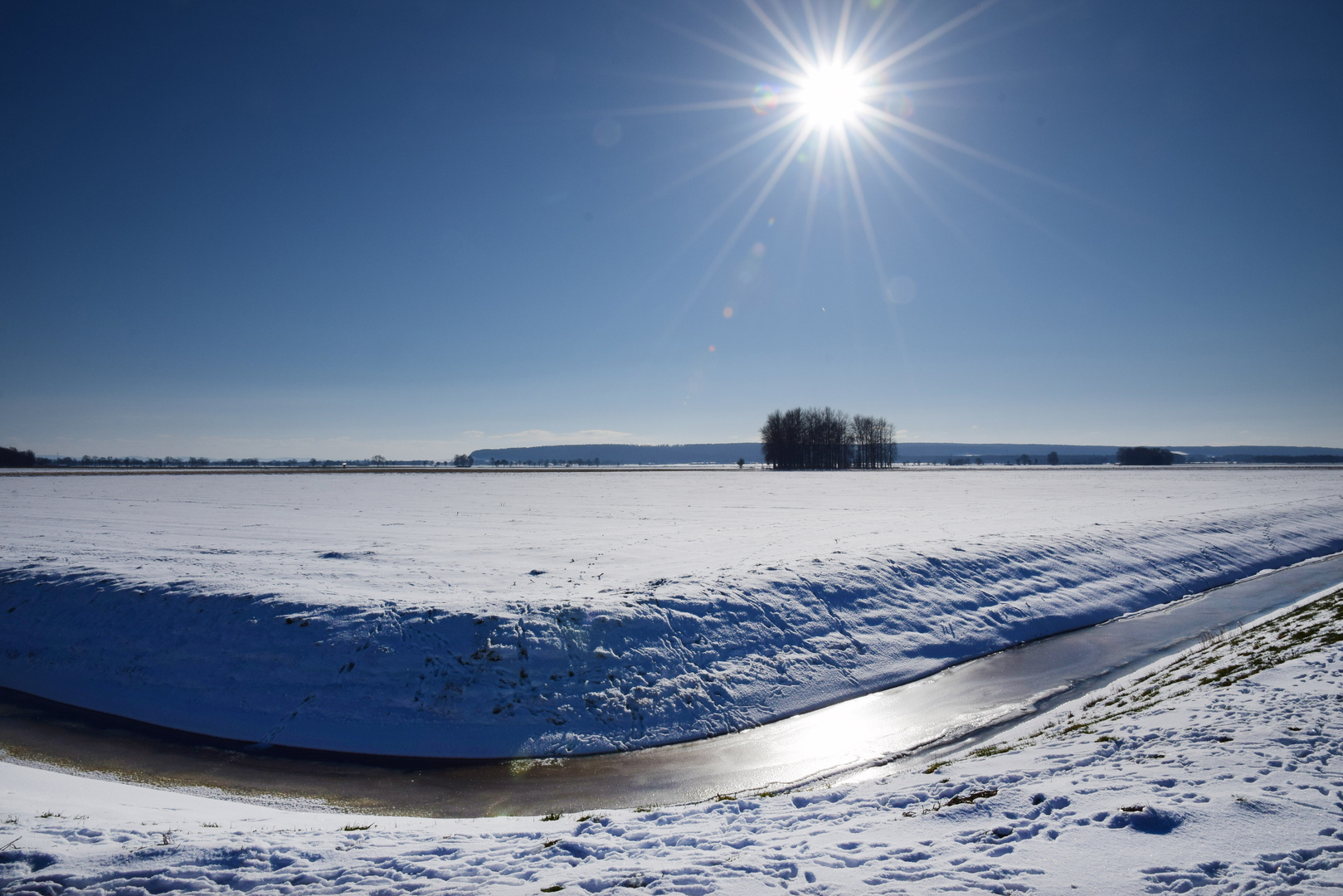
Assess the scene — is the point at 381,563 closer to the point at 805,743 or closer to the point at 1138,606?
the point at 805,743

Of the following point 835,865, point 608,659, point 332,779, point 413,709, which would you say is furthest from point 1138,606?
point 332,779

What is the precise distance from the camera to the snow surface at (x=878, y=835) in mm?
5016

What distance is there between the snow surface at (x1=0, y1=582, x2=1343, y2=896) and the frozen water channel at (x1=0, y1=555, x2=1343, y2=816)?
1.27m

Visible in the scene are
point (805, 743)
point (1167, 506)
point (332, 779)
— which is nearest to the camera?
point (332, 779)

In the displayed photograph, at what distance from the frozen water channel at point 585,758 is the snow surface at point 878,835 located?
4.16 ft

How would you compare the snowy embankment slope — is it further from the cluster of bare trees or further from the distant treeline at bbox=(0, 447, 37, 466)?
the distant treeline at bbox=(0, 447, 37, 466)

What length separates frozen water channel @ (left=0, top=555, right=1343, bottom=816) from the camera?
898 centimetres

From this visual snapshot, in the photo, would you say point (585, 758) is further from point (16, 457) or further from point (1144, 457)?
point (16, 457)

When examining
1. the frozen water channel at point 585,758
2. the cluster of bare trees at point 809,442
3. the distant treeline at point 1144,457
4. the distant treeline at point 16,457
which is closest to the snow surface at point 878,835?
the frozen water channel at point 585,758

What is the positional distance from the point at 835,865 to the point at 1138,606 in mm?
19118

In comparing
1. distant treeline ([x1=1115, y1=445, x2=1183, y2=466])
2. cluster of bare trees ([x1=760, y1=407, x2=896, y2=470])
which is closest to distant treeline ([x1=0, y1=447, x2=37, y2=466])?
cluster of bare trees ([x1=760, y1=407, x2=896, y2=470])

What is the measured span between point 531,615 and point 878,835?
28.9ft

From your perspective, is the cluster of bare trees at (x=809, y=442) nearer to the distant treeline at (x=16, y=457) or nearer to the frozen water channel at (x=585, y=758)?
the frozen water channel at (x=585, y=758)

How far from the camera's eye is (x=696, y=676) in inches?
488
